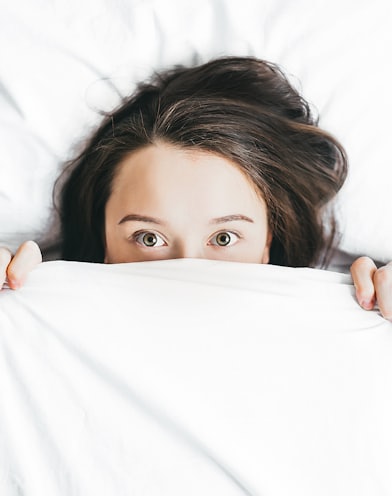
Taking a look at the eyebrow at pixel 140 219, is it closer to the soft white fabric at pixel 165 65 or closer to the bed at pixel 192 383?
the bed at pixel 192 383

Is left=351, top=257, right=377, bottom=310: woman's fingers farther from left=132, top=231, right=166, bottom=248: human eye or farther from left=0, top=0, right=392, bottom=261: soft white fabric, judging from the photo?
left=132, top=231, right=166, bottom=248: human eye

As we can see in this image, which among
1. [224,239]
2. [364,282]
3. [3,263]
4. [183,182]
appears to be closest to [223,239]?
[224,239]

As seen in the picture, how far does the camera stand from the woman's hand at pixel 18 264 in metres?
0.91

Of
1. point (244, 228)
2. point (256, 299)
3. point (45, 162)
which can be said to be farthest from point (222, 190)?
point (45, 162)

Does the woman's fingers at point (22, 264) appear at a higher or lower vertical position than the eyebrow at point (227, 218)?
lower

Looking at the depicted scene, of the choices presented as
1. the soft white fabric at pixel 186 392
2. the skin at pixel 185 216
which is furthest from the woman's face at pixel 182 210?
the soft white fabric at pixel 186 392

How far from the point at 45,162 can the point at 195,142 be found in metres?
0.27


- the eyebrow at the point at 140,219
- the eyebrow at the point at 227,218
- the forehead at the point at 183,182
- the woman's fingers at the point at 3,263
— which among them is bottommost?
the woman's fingers at the point at 3,263

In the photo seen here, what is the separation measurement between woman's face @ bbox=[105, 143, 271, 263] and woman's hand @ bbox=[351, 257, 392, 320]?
0.57 feet

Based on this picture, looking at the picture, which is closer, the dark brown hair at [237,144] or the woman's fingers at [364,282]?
the woman's fingers at [364,282]

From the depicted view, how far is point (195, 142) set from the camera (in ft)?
3.42

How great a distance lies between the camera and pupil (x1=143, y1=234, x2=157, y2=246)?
105 cm

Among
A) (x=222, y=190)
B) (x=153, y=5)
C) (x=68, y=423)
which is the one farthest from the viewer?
(x=153, y=5)

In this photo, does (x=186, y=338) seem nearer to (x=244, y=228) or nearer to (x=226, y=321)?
(x=226, y=321)
